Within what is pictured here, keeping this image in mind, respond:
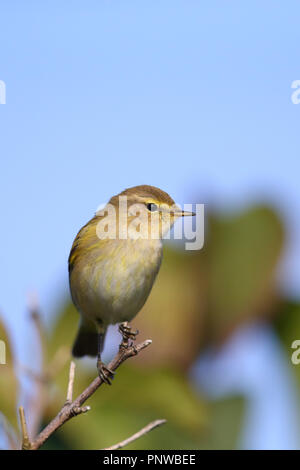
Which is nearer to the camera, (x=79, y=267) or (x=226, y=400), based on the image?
(x=226, y=400)

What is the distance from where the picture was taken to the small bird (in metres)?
4.68

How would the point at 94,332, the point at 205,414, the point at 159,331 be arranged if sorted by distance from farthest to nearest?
the point at 94,332
the point at 159,331
the point at 205,414

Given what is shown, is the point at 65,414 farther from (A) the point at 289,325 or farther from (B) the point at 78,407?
(A) the point at 289,325

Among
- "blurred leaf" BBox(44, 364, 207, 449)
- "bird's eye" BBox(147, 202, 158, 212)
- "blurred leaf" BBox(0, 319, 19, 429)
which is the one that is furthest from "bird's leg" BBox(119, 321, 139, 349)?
"bird's eye" BBox(147, 202, 158, 212)

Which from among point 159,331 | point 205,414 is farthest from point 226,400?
point 159,331

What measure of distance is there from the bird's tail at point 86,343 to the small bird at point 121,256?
0.47 m

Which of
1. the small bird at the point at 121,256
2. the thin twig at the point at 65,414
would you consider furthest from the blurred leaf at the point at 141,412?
the thin twig at the point at 65,414

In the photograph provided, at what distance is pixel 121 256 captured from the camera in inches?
185

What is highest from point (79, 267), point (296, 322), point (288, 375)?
point (79, 267)

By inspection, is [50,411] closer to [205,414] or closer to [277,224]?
[205,414]

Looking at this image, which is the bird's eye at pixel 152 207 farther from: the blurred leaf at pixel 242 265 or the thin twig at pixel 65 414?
the thin twig at pixel 65 414

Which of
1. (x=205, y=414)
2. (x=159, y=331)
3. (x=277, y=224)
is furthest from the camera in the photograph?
(x=277, y=224)

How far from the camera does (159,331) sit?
477 centimetres
